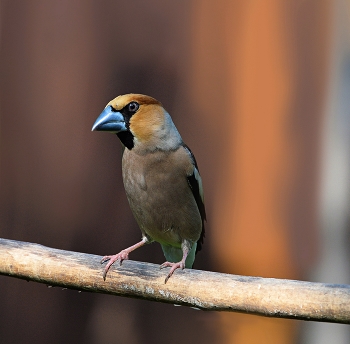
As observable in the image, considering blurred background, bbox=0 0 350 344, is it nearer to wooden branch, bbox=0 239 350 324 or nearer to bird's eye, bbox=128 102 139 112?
bird's eye, bbox=128 102 139 112

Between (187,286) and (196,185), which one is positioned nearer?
(187,286)

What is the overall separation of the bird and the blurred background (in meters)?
0.34

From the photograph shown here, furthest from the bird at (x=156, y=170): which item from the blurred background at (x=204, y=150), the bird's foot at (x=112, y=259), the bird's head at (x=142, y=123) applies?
the blurred background at (x=204, y=150)

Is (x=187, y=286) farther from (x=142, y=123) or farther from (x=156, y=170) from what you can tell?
(x=142, y=123)

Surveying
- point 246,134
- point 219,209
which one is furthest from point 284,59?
point 219,209

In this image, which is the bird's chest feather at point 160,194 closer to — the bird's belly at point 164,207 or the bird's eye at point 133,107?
the bird's belly at point 164,207

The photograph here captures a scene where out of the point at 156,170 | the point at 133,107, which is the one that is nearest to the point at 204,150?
the point at 156,170

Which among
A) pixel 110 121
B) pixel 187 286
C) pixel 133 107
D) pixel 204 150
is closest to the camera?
pixel 187 286

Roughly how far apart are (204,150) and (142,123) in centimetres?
54

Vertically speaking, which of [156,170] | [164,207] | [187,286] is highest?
[156,170]

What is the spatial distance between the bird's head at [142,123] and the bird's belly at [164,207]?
17 centimetres

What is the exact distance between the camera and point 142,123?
3018 millimetres

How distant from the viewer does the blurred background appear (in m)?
3.36

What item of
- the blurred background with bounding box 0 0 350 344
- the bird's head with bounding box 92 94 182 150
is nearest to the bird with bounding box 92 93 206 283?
the bird's head with bounding box 92 94 182 150
